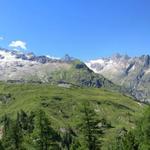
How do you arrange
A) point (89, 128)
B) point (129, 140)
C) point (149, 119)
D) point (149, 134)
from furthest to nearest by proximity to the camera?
1. point (129, 140)
2. point (149, 119)
3. point (149, 134)
4. point (89, 128)

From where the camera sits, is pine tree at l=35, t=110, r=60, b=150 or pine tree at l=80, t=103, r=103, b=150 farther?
pine tree at l=35, t=110, r=60, b=150

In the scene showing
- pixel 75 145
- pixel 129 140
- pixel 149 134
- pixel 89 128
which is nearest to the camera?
pixel 89 128

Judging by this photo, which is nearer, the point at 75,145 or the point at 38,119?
the point at 38,119

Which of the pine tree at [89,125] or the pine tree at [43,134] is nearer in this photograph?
the pine tree at [89,125]

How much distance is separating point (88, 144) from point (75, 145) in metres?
31.2

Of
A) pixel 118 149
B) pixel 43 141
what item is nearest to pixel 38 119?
pixel 43 141

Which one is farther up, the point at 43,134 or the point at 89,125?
the point at 89,125

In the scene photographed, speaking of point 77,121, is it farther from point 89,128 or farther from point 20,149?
point 20,149

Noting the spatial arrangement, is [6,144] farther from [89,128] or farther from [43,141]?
[89,128]

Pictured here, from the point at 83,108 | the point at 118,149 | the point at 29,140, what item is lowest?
the point at 118,149

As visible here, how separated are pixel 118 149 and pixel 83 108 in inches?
1584

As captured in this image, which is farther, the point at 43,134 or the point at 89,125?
the point at 43,134

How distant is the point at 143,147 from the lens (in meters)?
67.1

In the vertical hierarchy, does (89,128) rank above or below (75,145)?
above
